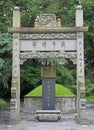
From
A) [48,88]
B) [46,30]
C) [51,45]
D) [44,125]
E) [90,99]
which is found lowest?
[90,99]

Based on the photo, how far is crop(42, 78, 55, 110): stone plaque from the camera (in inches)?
534

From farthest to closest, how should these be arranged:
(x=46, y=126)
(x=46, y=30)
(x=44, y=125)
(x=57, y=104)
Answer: (x=57, y=104) → (x=46, y=30) → (x=44, y=125) → (x=46, y=126)

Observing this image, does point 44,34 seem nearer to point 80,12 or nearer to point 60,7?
point 80,12

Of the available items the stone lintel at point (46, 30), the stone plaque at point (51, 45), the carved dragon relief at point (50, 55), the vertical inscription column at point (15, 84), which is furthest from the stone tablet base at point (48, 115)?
the stone lintel at point (46, 30)

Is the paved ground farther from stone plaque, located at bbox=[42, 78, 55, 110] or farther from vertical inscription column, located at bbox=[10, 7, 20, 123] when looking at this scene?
stone plaque, located at bbox=[42, 78, 55, 110]

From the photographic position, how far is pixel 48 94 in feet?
44.8

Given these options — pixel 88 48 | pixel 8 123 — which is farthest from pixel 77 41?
pixel 88 48

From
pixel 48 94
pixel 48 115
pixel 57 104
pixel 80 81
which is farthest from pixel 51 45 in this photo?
pixel 57 104

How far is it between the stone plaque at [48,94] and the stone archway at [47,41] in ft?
4.25

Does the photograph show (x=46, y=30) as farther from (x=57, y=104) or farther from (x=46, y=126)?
(x=57, y=104)

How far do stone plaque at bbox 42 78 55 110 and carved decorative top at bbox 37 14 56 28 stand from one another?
97.9 inches

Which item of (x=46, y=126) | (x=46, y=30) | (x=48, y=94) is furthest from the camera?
(x=48, y=94)

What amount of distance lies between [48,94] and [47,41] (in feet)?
8.08

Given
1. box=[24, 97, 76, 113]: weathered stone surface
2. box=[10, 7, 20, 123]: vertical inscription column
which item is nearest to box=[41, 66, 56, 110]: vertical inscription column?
box=[10, 7, 20, 123]: vertical inscription column
